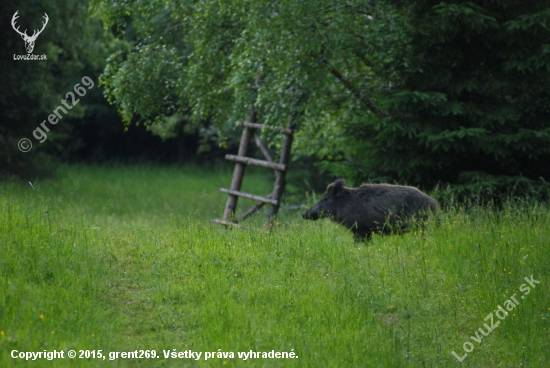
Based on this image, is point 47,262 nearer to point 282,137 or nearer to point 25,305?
Answer: point 25,305

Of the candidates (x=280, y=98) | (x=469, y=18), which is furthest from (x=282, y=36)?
(x=469, y=18)

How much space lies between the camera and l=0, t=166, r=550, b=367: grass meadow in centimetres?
559

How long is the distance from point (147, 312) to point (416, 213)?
4.22 metres

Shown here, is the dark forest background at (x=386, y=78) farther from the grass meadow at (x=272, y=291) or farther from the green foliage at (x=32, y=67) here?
the green foliage at (x=32, y=67)

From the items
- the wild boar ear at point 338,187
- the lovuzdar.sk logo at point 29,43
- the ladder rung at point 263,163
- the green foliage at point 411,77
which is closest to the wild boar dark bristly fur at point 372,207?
the wild boar ear at point 338,187

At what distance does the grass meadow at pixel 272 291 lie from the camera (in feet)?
18.3

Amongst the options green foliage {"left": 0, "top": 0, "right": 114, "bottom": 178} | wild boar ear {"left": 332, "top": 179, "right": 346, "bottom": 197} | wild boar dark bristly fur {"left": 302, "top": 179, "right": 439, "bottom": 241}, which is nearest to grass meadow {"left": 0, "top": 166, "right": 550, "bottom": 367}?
wild boar dark bristly fur {"left": 302, "top": 179, "right": 439, "bottom": 241}

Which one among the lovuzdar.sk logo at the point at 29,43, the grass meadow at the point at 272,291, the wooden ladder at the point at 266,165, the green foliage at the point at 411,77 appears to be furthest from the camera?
the lovuzdar.sk logo at the point at 29,43

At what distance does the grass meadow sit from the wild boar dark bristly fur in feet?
1.07

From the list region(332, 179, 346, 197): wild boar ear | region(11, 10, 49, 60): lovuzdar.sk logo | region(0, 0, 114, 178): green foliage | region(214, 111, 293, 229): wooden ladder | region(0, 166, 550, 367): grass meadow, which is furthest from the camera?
region(0, 0, 114, 178): green foliage

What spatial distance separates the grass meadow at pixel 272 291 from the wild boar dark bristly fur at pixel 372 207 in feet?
1.07

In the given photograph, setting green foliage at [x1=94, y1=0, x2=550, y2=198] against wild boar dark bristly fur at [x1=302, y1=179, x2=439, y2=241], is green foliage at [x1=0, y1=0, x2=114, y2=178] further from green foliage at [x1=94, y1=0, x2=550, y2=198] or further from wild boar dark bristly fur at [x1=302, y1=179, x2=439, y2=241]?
wild boar dark bristly fur at [x1=302, y1=179, x2=439, y2=241]

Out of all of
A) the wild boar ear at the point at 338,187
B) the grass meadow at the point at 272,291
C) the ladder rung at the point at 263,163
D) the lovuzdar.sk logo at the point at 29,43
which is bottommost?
the grass meadow at the point at 272,291

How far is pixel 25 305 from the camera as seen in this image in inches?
222
